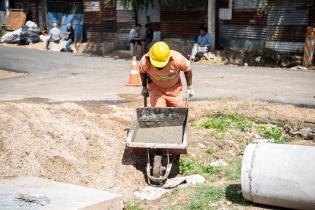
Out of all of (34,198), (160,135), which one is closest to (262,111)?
(160,135)

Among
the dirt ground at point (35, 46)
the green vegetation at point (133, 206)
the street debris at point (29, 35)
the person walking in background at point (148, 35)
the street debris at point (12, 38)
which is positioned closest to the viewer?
the green vegetation at point (133, 206)

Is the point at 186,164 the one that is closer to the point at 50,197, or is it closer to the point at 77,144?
the point at 77,144

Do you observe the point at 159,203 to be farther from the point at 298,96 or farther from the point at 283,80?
the point at 283,80

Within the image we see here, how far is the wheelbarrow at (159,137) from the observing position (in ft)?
20.1

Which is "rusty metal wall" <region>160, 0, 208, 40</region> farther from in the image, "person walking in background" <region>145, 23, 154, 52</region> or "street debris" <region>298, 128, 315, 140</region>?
"street debris" <region>298, 128, 315, 140</region>

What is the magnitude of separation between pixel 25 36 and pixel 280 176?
22061 mm

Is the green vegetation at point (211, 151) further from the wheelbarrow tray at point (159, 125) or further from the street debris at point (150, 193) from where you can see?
the street debris at point (150, 193)

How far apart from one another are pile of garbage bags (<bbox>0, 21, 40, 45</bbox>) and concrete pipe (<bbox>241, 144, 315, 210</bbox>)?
2159cm

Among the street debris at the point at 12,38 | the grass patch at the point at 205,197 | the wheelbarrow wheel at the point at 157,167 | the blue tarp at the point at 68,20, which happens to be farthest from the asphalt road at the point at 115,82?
the street debris at the point at 12,38

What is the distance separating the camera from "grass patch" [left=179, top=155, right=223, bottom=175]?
666 centimetres

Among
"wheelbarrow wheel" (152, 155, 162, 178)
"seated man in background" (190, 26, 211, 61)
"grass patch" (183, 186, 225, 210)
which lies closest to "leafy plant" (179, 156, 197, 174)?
"wheelbarrow wheel" (152, 155, 162, 178)

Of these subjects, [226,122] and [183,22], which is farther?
[183,22]

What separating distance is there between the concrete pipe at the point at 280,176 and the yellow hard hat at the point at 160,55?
2183mm

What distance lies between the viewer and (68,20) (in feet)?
84.4
